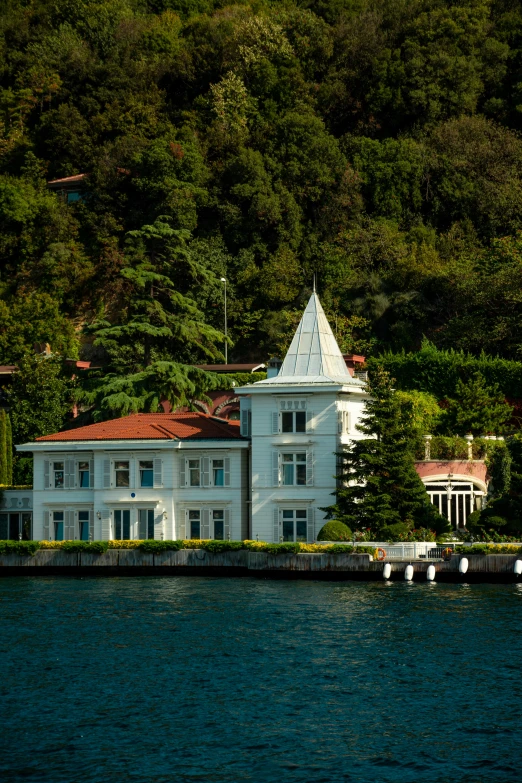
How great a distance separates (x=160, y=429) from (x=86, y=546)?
25.6ft

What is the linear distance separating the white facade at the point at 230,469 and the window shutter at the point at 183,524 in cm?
5

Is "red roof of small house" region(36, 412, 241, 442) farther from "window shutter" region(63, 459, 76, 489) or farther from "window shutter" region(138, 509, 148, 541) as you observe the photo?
"window shutter" region(138, 509, 148, 541)

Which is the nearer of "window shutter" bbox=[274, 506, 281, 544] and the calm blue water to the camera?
the calm blue water

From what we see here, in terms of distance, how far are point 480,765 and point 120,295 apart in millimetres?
73985

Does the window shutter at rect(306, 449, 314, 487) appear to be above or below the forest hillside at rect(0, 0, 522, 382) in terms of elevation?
below

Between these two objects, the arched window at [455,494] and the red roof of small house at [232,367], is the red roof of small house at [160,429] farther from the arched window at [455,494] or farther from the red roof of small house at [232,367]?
the red roof of small house at [232,367]

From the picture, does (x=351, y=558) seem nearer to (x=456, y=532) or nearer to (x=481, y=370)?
(x=456, y=532)

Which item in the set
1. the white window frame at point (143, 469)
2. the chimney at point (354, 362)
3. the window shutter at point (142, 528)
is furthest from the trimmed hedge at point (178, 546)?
the chimney at point (354, 362)

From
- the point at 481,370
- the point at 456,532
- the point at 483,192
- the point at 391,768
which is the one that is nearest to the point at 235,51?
the point at 483,192

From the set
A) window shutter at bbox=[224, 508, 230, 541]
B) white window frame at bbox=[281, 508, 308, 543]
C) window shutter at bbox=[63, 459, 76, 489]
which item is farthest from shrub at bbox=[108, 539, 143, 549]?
white window frame at bbox=[281, 508, 308, 543]

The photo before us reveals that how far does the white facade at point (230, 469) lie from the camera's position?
2675 inches

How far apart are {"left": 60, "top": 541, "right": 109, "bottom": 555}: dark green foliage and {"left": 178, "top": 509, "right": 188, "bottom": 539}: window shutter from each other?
4587 millimetres

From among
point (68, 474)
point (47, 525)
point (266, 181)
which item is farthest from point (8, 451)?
point (266, 181)

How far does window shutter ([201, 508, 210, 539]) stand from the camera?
228 feet
